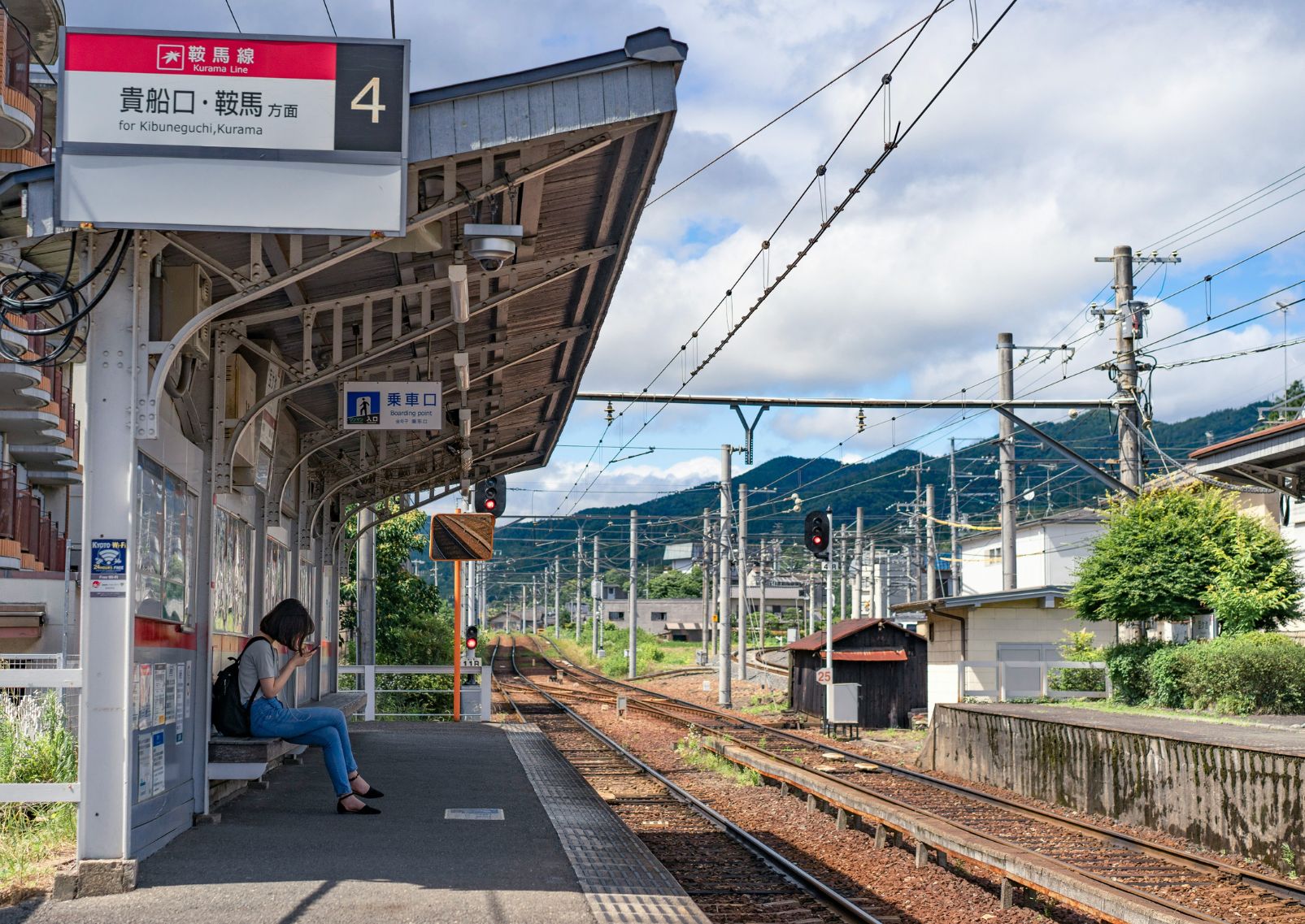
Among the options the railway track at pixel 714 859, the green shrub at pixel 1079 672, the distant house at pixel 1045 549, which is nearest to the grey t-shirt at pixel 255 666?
the railway track at pixel 714 859

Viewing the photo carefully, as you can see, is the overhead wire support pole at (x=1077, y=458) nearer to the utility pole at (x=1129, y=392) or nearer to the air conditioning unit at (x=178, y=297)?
the utility pole at (x=1129, y=392)

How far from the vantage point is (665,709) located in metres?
35.4

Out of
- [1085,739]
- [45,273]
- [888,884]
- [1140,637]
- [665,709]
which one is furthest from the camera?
[665,709]

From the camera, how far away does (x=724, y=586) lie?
119 ft

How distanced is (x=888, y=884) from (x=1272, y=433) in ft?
36.6

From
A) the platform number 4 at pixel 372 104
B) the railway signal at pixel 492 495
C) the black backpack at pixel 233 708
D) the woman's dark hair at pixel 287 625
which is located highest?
the platform number 4 at pixel 372 104

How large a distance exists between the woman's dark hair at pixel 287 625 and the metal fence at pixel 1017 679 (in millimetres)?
20091

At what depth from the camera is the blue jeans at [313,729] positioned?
32.2ft

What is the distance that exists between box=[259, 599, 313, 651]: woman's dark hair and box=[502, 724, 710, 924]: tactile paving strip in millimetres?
2238

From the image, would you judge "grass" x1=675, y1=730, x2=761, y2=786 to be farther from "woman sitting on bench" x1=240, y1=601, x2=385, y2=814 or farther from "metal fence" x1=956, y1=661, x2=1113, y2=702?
"woman sitting on bench" x1=240, y1=601, x2=385, y2=814

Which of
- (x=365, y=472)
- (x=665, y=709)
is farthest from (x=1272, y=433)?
(x=665, y=709)

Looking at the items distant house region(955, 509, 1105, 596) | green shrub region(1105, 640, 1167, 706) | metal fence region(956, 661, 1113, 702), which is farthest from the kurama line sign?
distant house region(955, 509, 1105, 596)

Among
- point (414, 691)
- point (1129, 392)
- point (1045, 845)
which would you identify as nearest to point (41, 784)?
point (1045, 845)

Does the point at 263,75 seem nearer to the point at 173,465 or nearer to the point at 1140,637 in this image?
the point at 173,465
